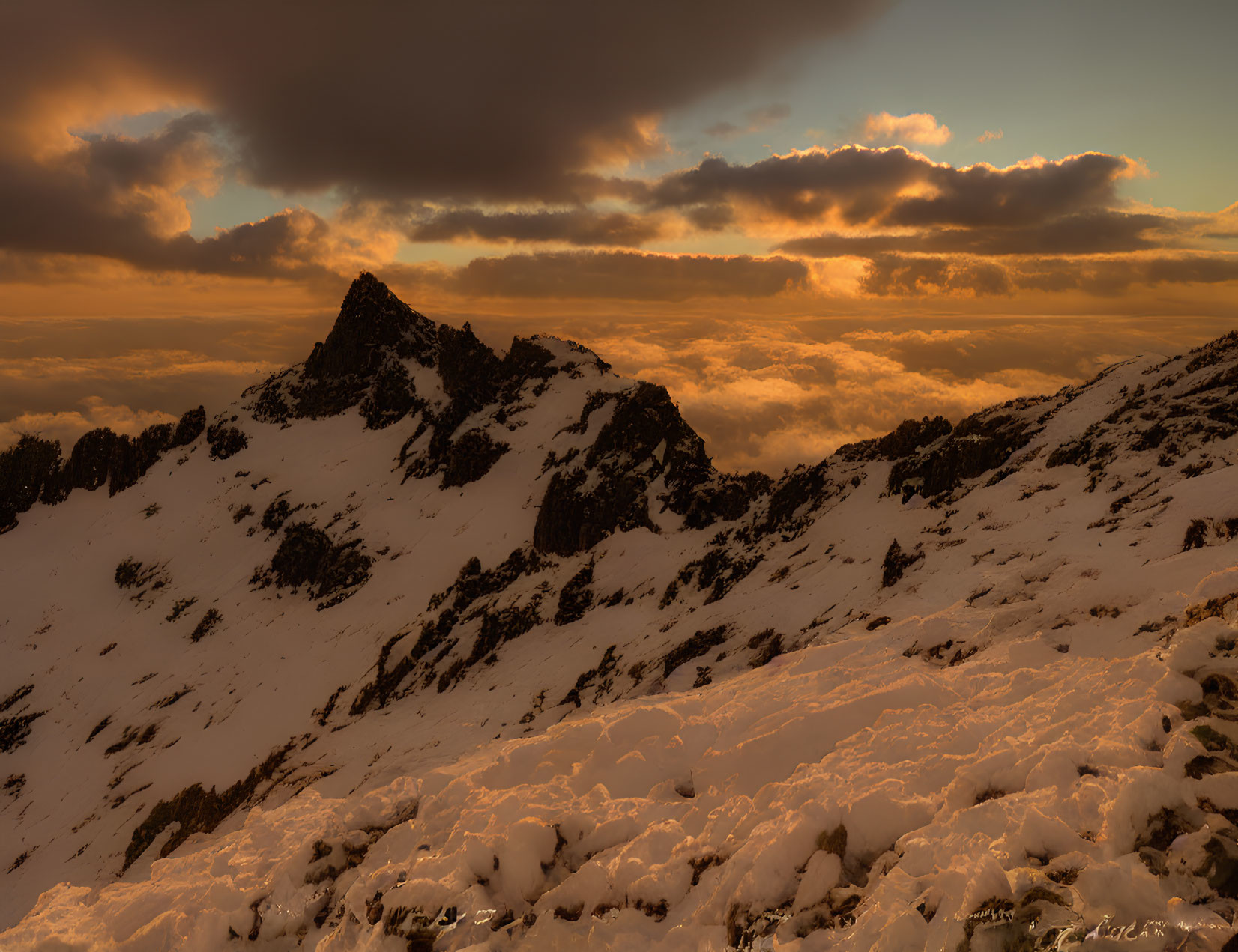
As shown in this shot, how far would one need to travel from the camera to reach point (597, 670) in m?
37.9

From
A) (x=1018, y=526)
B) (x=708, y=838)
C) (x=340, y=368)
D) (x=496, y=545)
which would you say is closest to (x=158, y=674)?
(x=496, y=545)

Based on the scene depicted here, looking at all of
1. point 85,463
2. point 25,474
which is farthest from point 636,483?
point 25,474

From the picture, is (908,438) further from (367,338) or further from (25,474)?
(25,474)

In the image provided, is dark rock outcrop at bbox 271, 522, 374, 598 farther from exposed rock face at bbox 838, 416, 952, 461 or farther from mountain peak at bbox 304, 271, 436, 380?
exposed rock face at bbox 838, 416, 952, 461

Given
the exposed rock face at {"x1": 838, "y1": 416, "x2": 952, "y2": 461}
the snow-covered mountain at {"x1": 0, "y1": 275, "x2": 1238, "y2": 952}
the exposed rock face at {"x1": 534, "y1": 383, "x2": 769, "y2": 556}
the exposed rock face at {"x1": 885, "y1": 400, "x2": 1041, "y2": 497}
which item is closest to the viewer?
the snow-covered mountain at {"x1": 0, "y1": 275, "x2": 1238, "y2": 952}

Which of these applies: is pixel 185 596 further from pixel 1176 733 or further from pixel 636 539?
pixel 1176 733

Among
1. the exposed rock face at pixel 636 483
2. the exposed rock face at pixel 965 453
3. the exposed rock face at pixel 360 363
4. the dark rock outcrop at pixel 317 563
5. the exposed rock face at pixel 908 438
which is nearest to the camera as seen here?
the exposed rock face at pixel 965 453

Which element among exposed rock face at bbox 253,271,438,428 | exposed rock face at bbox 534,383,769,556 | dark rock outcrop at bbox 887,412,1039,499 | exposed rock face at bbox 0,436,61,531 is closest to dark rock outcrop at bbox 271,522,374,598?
exposed rock face at bbox 534,383,769,556

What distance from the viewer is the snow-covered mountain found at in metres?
9.69

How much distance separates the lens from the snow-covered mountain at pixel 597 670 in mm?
9688

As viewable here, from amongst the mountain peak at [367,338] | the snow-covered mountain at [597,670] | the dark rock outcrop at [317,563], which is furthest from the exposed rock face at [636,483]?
the mountain peak at [367,338]

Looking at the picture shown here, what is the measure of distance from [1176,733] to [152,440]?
10823cm

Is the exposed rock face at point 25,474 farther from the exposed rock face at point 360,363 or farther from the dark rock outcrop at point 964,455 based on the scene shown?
the dark rock outcrop at point 964,455

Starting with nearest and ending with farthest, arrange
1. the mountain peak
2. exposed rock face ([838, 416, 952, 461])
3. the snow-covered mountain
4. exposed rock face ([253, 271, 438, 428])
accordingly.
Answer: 1. the snow-covered mountain
2. exposed rock face ([838, 416, 952, 461])
3. exposed rock face ([253, 271, 438, 428])
4. the mountain peak
